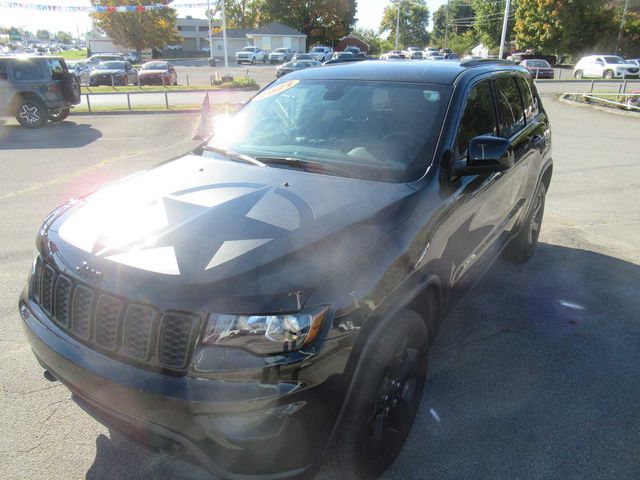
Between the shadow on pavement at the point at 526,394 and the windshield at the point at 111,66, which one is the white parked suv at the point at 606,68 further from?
the shadow on pavement at the point at 526,394

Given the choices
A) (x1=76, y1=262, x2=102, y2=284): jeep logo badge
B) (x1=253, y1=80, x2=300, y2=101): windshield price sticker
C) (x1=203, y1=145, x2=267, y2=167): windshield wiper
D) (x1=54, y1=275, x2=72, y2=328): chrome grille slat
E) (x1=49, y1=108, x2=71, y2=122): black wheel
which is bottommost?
(x1=49, y1=108, x2=71, y2=122): black wheel

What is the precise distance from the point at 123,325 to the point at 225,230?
22.0 inches

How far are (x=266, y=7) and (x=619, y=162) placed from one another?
7975 centimetres

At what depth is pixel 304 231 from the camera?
2250 mm

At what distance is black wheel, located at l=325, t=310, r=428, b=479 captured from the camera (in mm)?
2125

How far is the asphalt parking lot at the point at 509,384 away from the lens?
263 cm

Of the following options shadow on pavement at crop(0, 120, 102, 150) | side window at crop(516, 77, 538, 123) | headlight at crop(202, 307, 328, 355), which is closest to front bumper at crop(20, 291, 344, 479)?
headlight at crop(202, 307, 328, 355)

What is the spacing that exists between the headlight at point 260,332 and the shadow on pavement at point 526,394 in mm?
554

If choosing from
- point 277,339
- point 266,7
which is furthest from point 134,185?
point 266,7

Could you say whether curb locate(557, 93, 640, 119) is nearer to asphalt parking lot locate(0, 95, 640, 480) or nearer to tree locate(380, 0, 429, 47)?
asphalt parking lot locate(0, 95, 640, 480)

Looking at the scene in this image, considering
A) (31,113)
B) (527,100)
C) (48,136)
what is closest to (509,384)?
(527,100)

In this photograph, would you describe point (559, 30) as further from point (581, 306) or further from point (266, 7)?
point (581, 306)

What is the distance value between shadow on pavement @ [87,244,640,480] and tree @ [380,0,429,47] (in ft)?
367

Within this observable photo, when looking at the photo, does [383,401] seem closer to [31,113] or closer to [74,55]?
[31,113]
